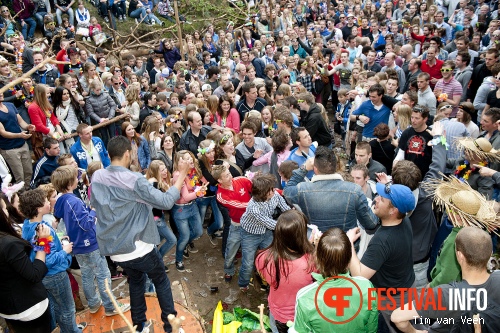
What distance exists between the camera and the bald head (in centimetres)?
261

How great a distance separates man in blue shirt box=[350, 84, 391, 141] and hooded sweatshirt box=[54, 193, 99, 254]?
4.67 metres

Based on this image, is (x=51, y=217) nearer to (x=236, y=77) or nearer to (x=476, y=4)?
(x=236, y=77)

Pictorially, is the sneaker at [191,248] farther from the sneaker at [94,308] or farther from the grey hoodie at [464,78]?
the grey hoodie at [464,78]

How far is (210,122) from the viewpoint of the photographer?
7.38 metres

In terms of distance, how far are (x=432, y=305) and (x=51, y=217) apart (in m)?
4.04

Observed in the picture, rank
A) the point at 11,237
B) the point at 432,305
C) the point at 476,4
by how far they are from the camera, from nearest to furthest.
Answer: the point at 432,305, the point at 11,237, the point at 476,4

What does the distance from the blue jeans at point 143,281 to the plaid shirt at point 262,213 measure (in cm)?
111

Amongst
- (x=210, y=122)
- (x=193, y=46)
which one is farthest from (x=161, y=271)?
(x=193, y=46)

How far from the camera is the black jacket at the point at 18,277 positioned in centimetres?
323

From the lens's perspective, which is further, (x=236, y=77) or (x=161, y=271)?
(x=236, y=77)

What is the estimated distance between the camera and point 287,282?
3328 mm

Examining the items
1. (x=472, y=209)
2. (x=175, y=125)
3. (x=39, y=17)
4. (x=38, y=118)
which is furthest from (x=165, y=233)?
(x=39, y=17)

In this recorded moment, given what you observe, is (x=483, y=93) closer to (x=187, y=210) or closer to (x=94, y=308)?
(x=187, y=210)

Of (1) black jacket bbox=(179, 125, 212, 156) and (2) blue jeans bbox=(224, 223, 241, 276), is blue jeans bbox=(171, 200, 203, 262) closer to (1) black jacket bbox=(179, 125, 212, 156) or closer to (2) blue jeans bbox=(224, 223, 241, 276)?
(2) blue jeans bbox=(224, 223, 241, 276)
